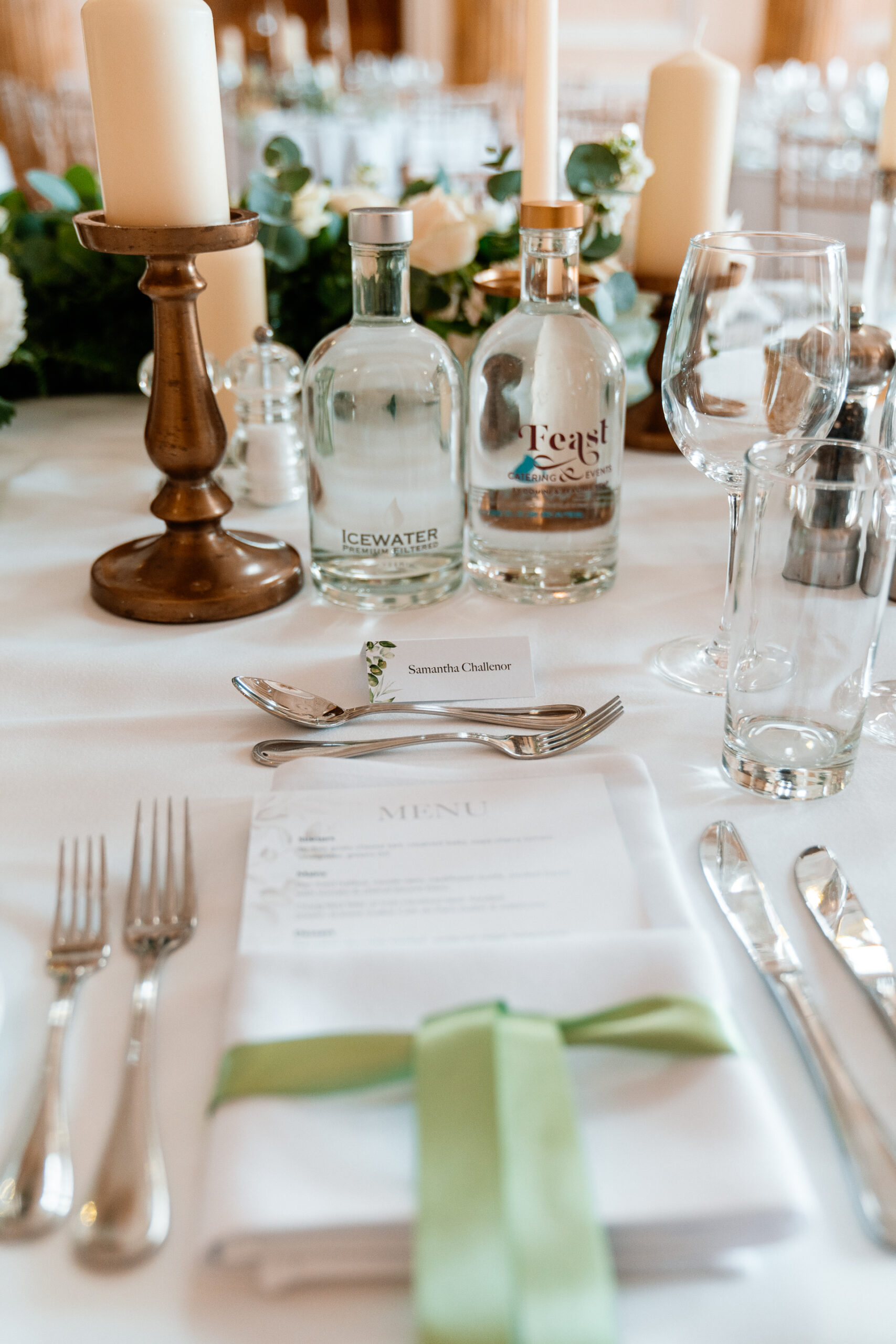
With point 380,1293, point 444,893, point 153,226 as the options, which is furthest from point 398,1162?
point 153,226

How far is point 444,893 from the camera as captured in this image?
534mm

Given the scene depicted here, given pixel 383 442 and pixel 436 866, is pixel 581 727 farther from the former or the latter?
pixel 383 442

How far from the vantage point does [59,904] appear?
20.7 inches

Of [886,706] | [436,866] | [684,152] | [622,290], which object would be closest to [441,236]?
[622,290]

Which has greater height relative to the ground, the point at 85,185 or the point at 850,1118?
the point at 85,185

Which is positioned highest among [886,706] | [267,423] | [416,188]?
[416,188]

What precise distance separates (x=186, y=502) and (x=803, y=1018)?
0.62 metres

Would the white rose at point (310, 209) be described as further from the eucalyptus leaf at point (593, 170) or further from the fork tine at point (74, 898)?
the fork tine at point (74, 898)

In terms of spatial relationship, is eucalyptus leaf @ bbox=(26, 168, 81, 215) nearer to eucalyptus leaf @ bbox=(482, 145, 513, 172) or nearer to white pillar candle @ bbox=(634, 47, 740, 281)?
eucalyptus leaf @ bbox=(482, 145, 513, 172)

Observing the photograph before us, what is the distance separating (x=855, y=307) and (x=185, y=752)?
619mm

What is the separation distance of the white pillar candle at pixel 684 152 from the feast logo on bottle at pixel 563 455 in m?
0.50

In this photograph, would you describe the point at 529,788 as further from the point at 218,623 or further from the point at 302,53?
the point at 302,53

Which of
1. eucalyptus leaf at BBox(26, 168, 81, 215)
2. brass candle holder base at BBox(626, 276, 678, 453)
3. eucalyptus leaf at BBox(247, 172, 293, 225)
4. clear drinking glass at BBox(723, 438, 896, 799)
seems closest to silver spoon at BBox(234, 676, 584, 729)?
clear drinking glass at BBox(723, 438, 896, 799)

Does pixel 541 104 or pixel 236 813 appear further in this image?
pixel 541 104
